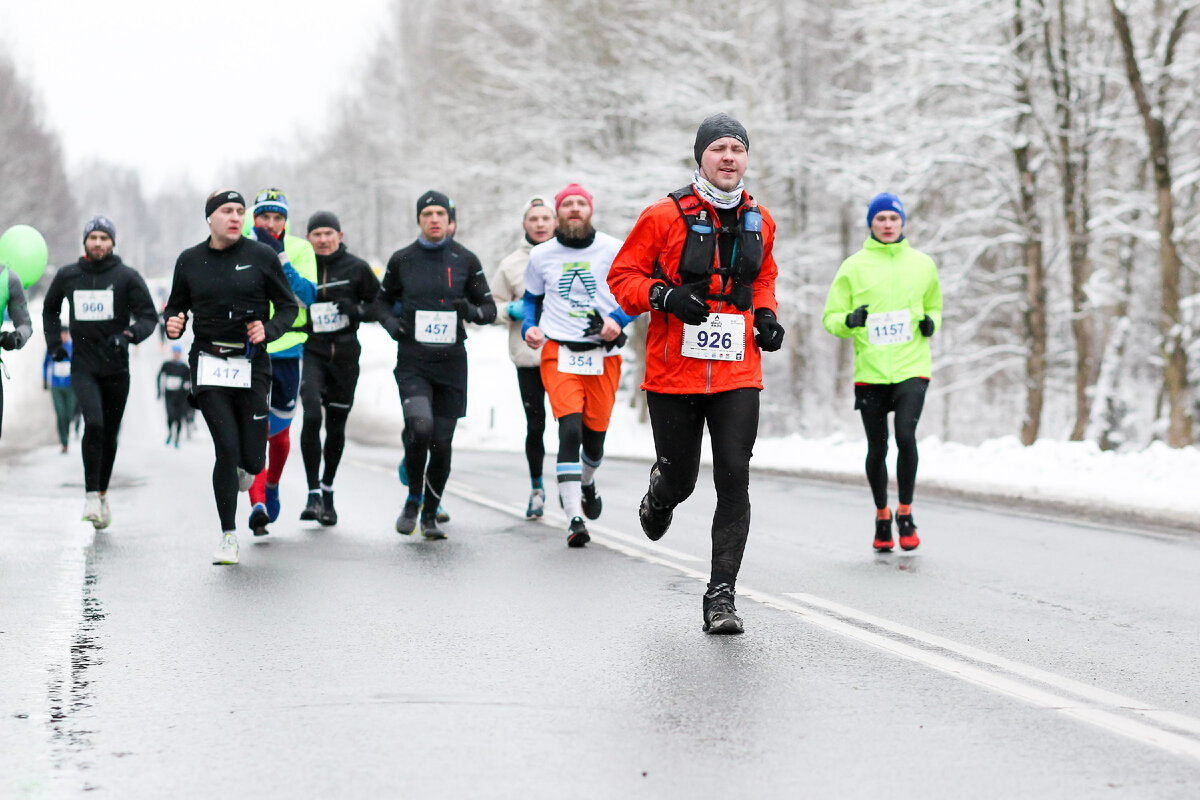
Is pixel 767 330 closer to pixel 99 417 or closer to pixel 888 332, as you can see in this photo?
pixel 888 332

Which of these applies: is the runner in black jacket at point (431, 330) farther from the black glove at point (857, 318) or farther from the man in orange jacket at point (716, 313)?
the man in orange jacket at point (716, 313)

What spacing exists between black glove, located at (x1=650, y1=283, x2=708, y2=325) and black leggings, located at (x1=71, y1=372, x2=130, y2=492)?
5034 mm

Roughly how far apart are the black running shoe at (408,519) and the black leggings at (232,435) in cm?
119

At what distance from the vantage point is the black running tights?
8938mm

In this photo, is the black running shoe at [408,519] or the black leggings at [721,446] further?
the black running shoe at [408,519]

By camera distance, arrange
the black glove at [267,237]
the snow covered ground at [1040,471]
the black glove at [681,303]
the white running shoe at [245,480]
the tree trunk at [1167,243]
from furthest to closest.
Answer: the tree trunk at [1167,243] < the snow covered ground at [1040,471] < the black glove at [267,237] < the white running shoe at [245,480] < the black glove at [681,303]

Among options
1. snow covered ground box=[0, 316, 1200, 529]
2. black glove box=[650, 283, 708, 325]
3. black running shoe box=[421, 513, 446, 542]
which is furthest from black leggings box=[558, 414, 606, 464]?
snow covered ground box=[0, 316, 1200, 529]

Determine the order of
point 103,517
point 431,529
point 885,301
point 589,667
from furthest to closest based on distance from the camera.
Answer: point 103,517, point 431,529, point 885,301, point 589,667

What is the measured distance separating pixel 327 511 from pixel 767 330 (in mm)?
5190

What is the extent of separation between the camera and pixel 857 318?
892 centimetres

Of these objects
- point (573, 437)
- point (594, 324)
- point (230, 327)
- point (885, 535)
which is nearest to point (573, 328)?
point (594, 324)

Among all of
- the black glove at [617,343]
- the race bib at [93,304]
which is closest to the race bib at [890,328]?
the black glove at [617,343]

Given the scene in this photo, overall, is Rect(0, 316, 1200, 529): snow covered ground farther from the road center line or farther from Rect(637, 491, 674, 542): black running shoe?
Rect(637, 491, 674, 542): black running shoe

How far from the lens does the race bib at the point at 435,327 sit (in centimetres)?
959
